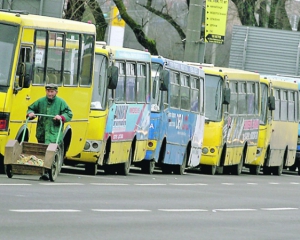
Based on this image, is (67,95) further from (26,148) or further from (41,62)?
(26,148)

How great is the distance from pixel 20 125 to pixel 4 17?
1.76m

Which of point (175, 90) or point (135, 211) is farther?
point (175, 90)

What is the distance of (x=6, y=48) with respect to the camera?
20219 millimetres

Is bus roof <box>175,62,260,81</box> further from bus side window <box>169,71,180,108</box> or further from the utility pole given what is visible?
bus side window <box>169,71,180,108</box>

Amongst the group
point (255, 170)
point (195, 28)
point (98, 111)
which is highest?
point (195, 28)

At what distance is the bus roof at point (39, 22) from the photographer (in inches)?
805

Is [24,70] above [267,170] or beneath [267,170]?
above

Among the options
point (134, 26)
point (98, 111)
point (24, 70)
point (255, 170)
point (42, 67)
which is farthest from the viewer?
point (134, 26)

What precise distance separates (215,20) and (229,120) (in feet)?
8.92

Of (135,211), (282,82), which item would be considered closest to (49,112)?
(135,211)

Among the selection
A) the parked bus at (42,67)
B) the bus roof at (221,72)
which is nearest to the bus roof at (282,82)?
the bus roof at (221,72)

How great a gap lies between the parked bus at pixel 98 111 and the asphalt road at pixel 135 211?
3.10 feet

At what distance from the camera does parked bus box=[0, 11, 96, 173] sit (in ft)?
65.8

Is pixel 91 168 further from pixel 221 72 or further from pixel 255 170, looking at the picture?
pixel 255 170
